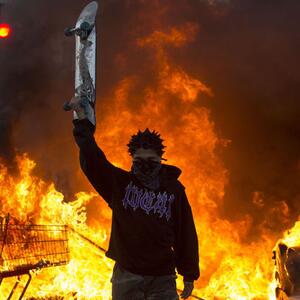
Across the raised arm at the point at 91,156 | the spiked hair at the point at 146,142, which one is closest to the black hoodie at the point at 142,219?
the raised arm at the point at 91,156

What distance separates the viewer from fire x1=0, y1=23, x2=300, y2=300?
742cm

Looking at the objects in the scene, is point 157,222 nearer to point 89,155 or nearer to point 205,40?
point 89,155

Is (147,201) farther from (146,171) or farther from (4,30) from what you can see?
(4,30)

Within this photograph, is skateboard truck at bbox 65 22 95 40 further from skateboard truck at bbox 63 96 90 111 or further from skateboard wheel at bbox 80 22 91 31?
skateboard truck at bbox 63 96 90 111

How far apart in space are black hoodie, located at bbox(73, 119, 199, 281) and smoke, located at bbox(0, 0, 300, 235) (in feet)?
19.0

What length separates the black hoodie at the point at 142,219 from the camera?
2.83 m

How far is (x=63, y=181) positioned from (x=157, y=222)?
6.81 m

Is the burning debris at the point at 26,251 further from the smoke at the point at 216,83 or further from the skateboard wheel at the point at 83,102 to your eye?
the smoke at the point at 216,83

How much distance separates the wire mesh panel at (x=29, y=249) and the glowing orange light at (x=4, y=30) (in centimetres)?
742

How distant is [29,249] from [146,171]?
3207 millimetres

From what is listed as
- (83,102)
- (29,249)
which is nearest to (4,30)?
(29,249)

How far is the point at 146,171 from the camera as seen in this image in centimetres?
306

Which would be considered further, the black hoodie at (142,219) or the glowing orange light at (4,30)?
the glowing orange light at (4,30)

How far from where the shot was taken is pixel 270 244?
8.04 meters
